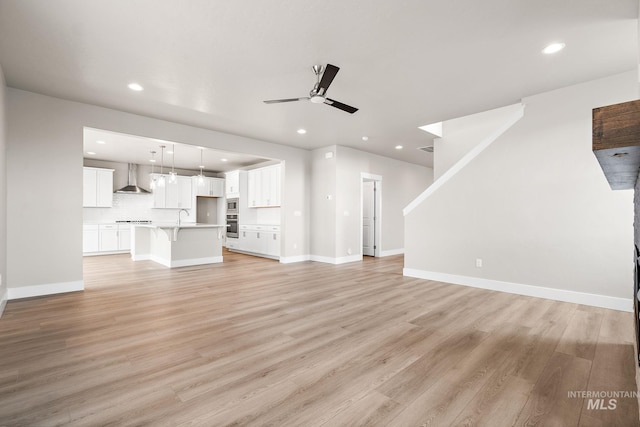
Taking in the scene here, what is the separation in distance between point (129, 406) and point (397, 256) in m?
7.23

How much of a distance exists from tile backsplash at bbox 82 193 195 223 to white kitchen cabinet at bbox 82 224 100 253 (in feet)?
1.78

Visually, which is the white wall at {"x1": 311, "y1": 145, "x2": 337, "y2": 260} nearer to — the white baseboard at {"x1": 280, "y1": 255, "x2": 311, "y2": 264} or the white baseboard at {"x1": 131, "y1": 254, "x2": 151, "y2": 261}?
the white baseboard at {"x1": 280, "y1": 255, "x2": 311, "y2": 264}

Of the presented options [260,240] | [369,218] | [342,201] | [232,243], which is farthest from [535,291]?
[232,243]

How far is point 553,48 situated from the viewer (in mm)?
3006

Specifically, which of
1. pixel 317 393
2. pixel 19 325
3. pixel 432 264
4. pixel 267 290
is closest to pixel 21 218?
pixel 19 325

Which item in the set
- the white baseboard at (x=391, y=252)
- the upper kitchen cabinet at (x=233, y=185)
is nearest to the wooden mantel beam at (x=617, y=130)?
the white baseboard at (x=391, y=252)

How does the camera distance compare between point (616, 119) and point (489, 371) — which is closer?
point (616, 119)

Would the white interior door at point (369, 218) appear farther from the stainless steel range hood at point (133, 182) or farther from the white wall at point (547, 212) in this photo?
the stainless steel range hood at point (133, 182)

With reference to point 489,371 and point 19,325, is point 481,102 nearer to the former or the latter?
point 489,371

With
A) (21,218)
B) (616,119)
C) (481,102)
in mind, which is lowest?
(21,218)

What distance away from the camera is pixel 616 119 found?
66 centimetres

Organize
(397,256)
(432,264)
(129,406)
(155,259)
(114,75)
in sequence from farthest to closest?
1. (397,256)
2. (155,259)
3. (432,264)
4. (114,75)
5. (129,406)

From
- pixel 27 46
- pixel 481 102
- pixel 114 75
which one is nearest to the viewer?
pixel 27 46

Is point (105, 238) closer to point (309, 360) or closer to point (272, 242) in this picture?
point (272, 242)
